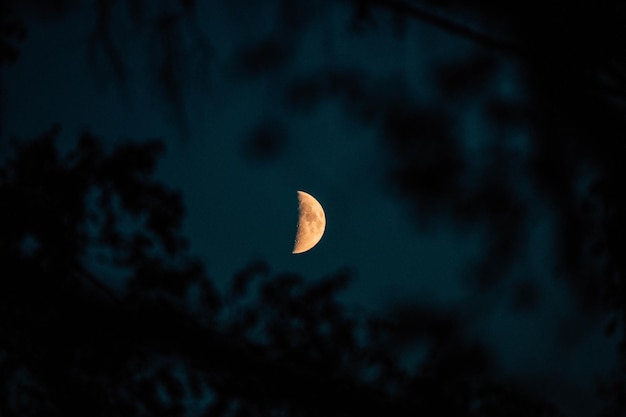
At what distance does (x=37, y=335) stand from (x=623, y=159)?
4735 millimetres

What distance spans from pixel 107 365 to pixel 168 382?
147cm

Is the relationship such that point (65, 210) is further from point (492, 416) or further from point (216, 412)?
point (492, 416)

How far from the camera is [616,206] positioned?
264 centimetres

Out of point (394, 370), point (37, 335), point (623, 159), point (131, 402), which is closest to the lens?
point (623, 159)

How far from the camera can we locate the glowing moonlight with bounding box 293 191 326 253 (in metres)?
7.00

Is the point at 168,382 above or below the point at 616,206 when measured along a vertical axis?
above

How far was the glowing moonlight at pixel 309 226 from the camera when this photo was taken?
7000 millimetres

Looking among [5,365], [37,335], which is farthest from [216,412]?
[37,335]

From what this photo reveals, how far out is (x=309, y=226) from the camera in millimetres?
7914

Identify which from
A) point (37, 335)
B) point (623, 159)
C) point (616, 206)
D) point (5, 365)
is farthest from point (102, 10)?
point (5, 365)

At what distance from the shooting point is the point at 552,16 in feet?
6.72

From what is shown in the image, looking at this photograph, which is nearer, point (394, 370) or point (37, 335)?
point (37, 335)

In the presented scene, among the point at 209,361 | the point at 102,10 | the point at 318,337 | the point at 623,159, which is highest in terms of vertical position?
the point at 318,337

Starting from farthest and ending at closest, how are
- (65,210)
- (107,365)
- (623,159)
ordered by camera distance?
(65,210) → (107,365) → (623,159)
